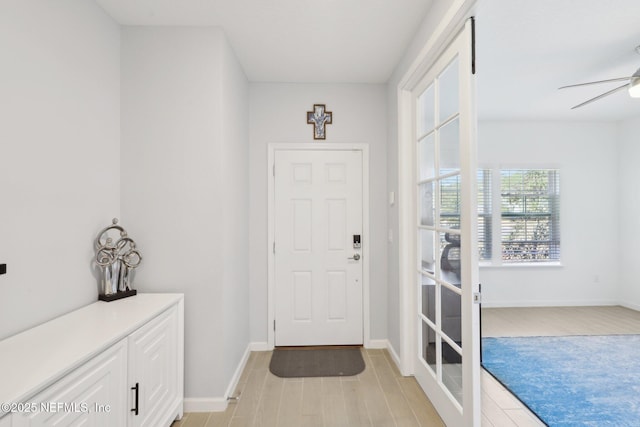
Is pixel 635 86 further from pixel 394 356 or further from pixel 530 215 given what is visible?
pixel 394 356

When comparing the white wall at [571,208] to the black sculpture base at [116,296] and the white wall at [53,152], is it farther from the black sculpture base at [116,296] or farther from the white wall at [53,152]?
the white wall at [53,152]

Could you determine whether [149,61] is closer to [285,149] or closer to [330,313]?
[285,149]

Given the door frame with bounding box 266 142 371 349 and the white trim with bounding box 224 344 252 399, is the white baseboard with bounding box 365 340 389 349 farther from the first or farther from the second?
the white trim with bounding box 224 344 252 399

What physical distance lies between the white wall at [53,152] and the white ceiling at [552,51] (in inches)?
85.6

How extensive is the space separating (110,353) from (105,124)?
1456 millimetres

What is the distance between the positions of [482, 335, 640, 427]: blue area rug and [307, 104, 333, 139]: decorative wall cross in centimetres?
263

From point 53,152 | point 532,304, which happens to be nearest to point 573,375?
point 532,304

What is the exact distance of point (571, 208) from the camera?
4766 mm

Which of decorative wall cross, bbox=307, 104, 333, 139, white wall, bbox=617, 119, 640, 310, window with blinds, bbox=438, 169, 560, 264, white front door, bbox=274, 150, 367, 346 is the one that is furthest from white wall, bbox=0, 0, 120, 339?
white wall, bbox=617, 119, 640, 310

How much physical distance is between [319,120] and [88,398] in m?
2.73

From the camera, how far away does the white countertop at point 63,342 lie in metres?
1.00

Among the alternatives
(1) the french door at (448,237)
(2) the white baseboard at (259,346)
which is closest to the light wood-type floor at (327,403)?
(1) the french door at (448,237)

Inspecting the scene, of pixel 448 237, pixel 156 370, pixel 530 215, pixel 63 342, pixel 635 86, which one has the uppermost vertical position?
pixel 635 86

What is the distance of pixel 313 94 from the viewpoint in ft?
10.6
